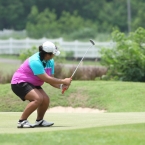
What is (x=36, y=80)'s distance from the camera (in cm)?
1200

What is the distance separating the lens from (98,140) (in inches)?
384

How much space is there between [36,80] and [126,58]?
34.7 feet

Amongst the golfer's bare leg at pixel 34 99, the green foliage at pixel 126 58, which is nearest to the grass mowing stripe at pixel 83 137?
the golfer's bare leg at pixel 34 99

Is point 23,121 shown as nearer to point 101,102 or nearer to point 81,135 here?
point 81,135

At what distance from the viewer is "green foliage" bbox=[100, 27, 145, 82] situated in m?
22.1

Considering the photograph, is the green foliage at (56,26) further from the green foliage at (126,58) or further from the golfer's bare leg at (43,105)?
the golfer's bare leg at (43,105)

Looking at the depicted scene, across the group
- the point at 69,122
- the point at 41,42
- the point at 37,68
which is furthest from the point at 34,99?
the point at 41,42

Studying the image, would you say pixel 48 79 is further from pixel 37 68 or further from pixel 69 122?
pixel 69 122

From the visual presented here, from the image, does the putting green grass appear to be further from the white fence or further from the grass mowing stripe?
the white fence

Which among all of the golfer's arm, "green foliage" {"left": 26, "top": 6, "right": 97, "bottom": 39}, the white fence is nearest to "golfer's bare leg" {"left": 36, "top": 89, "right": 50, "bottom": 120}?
the golfer's arm

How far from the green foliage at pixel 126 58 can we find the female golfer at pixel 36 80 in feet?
33.6

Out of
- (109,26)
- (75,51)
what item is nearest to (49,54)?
(75,51)

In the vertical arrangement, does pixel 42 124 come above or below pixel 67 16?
above

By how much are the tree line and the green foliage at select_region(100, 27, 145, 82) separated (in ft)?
149
